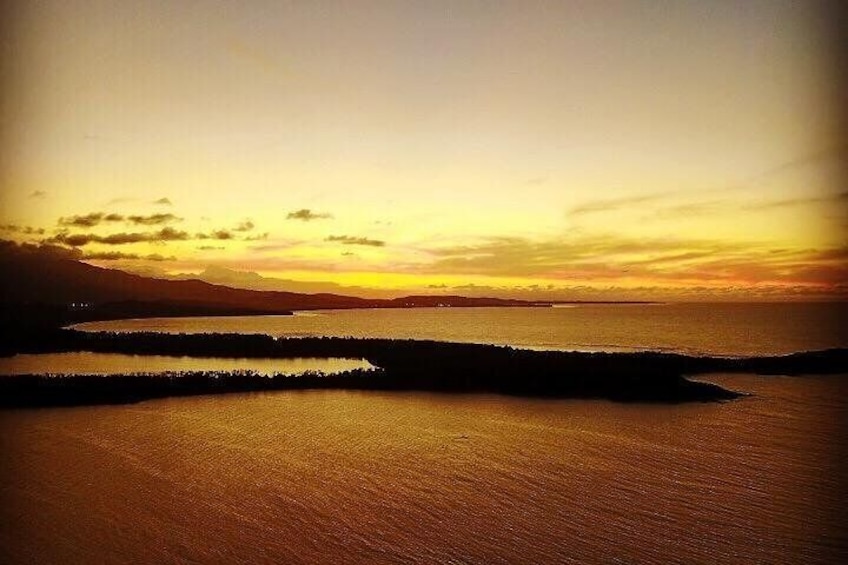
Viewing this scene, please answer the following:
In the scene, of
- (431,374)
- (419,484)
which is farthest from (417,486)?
(431,374)

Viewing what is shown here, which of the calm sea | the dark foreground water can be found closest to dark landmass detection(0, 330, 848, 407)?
the calm sea

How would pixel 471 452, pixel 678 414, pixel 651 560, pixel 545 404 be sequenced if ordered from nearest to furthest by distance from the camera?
pixel 651 560, pixel 471 452, pixel 678 414, pixel 545 404

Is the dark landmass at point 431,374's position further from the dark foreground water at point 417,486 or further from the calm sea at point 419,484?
the dark foreground water at point 417,486

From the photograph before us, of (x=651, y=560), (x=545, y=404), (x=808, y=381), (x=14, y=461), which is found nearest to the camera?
(x=651, y=560)

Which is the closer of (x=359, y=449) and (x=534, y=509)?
(x=534, y=509)

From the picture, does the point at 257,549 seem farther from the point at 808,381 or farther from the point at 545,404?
the point at 808,381

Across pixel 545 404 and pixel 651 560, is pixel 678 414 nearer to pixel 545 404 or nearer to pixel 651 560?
pixel 545 404

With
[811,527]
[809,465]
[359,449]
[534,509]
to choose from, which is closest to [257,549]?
[534,509]
